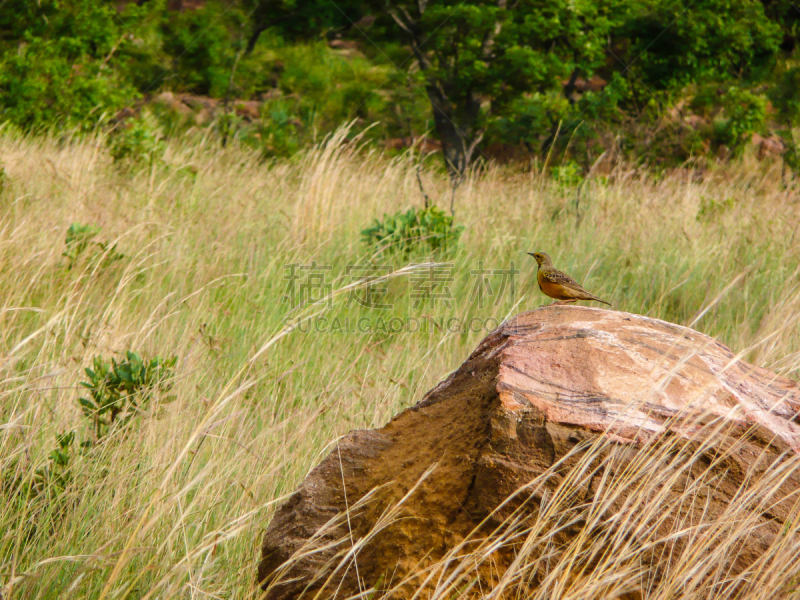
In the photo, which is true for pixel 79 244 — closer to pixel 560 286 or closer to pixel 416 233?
pixel 416 233

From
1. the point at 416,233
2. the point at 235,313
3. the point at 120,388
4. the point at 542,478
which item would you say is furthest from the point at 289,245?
the point at 542,478

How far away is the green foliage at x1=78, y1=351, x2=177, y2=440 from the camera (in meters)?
2.35

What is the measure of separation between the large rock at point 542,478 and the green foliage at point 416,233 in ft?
10.4

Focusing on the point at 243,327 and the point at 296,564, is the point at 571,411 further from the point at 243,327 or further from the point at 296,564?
the point at 243,327

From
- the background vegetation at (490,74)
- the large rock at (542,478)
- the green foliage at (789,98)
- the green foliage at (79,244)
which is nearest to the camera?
the large rock at (542,478)

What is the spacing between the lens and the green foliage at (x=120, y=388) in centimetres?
235

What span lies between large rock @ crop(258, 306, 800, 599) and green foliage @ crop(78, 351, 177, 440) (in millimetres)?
944

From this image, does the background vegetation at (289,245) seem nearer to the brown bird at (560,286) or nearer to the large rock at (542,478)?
the large rock at (542,478)

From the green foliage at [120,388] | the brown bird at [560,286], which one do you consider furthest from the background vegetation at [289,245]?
the brown bird at [560,286]

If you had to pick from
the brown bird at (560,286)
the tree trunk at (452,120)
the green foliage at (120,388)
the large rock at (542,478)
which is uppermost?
the large rock at (542,478)

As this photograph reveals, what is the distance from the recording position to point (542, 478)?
58.4 inches

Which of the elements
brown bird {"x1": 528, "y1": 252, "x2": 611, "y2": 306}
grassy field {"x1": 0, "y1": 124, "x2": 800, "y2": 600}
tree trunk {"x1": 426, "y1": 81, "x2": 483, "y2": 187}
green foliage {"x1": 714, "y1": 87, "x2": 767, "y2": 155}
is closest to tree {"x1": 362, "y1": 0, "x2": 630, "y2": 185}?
tree trunk {"x1": 426, "y1": 81, "x2": 483, "y2": 187}

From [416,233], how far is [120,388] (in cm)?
294

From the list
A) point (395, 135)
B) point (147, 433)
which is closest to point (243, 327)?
point (147, 433)
